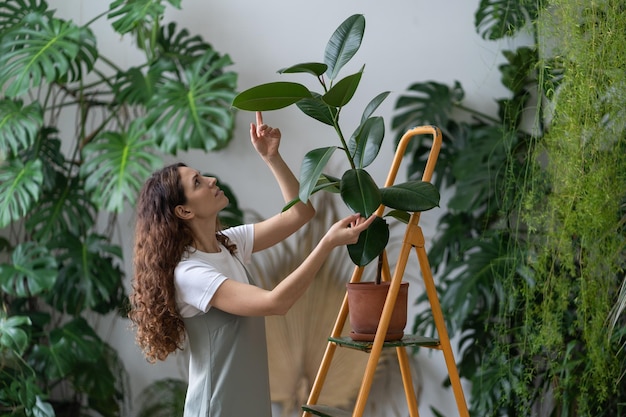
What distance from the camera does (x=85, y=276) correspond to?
359cm

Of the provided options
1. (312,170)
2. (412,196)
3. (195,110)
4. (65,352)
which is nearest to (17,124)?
(195,110)

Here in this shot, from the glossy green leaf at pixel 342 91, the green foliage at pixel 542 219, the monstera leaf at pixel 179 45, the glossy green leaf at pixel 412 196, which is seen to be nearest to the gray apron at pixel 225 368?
the glossy green leaf at pixel 412 196

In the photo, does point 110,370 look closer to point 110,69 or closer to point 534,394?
point 110,69

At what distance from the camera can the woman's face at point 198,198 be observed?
2057mm

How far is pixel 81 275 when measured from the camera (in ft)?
11.8

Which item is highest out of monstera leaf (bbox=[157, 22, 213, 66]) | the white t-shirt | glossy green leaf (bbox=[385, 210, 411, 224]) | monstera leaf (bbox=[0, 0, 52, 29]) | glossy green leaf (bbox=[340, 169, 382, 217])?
monstera leaf (bbox=[157, 22, 213, 66])

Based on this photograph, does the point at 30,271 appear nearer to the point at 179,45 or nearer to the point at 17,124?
the point at 17,124

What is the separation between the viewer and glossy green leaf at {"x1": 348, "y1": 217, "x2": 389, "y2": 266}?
1966mm

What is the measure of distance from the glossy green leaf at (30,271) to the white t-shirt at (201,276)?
5.08 ft

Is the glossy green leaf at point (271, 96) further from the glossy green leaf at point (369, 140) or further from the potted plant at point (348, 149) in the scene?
the glossy green leaf at point (369, 140)

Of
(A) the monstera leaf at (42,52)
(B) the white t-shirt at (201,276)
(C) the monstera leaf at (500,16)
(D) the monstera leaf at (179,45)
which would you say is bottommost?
(B) the white t-shirt at (201,276)

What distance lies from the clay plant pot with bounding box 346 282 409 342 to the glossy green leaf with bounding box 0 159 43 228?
1852mm

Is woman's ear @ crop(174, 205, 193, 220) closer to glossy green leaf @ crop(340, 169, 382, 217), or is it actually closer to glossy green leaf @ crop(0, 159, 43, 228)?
glossy green leaf @ crop(340, 169, 382, 217)

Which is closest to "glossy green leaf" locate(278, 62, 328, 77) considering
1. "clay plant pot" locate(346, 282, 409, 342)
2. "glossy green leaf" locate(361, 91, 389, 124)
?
"glossy green leaf" locate(361, 91, 389, 124)
